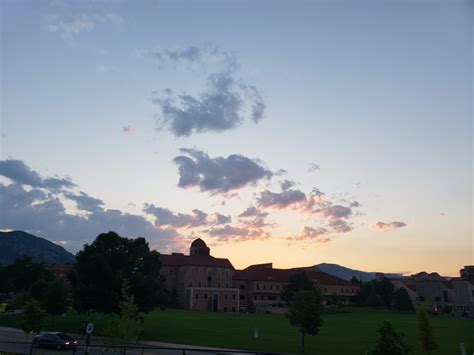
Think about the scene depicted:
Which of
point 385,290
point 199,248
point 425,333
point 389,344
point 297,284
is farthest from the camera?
point 199,248

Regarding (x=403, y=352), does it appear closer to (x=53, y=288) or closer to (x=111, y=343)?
(x=111, y=343)

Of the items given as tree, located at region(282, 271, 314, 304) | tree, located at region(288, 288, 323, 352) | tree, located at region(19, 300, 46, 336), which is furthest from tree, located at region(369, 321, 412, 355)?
tree, located at region(282, 271, 314, 304)

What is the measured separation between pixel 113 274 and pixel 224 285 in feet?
243

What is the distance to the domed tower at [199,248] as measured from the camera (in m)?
139

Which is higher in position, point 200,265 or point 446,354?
point 200,265

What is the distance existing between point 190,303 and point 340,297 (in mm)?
48186

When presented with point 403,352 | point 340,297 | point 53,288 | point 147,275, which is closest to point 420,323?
point 403,352

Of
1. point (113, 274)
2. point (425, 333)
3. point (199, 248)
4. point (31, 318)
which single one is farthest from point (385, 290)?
point (31, 318)

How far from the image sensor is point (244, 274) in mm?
133250

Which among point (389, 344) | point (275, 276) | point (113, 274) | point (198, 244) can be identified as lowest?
point (389, 344)

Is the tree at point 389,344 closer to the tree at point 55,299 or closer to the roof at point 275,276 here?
the tree at point 55,299

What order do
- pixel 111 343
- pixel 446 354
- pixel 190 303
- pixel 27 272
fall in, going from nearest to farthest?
pixel 111 343, pixel 446 354, pixel 27 272, pixel 190 303

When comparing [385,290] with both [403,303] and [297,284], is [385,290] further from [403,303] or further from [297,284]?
[297,284]

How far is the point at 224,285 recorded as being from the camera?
122 metres
